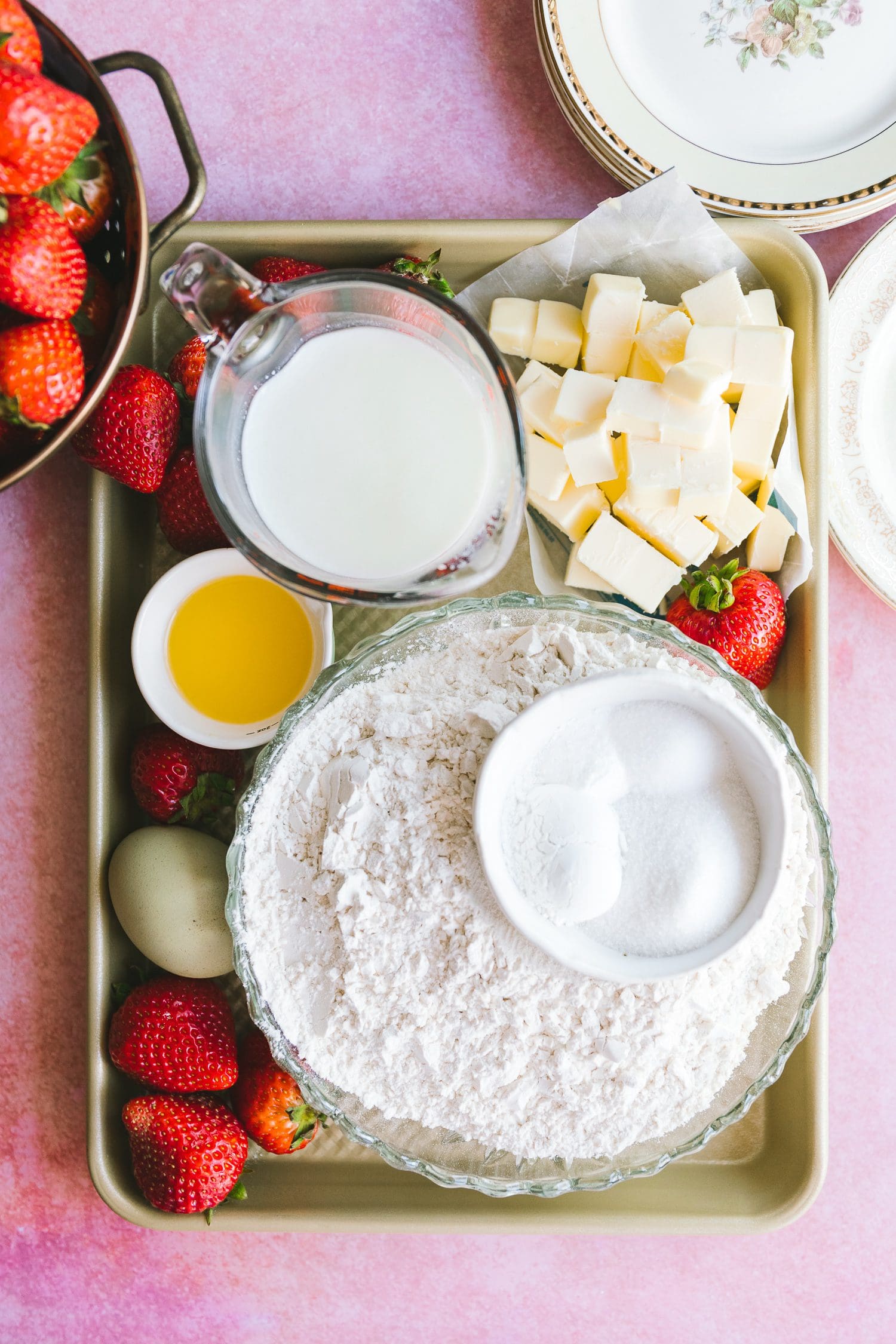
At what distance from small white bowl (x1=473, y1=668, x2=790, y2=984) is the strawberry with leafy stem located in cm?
65

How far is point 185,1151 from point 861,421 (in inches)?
40.8

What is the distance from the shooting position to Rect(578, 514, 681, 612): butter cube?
1011 mm

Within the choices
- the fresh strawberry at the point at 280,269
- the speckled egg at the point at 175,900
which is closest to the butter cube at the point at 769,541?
the fresh strawberry at the point at 280,269

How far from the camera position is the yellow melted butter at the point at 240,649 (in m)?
1.01

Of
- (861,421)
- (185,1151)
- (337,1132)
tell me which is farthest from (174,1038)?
(861,421)

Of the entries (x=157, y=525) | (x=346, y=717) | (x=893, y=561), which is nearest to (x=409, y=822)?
(x=346, y=717)

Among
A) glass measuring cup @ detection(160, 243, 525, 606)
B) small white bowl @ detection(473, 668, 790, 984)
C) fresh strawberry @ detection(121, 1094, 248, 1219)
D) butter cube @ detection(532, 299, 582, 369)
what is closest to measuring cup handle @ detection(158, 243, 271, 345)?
glass measuring cup @ detection(160, 243, 525, 606)

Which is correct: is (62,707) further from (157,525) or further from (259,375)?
(259,375)

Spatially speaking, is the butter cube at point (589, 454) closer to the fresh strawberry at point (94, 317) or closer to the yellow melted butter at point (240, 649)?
the yellow melted butter at point (240, 649)

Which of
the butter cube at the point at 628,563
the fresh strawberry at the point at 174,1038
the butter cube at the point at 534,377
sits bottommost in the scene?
the fresh strawberry at the point at 174,1038

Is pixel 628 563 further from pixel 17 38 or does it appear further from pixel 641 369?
pixel 17 38

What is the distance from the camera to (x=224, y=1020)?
1.03 m

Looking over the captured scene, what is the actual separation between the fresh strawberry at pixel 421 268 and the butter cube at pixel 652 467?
25cm

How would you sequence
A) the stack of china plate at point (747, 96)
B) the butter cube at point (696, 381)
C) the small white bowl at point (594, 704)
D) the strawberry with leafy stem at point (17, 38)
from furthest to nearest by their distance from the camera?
1. the stack of china plate at point (747, 96)
2. the butter cube at point (696, 381)
3. the strawberry with leafy stem at point (17, 38)
4. the small white bowl at point (594, 704)
